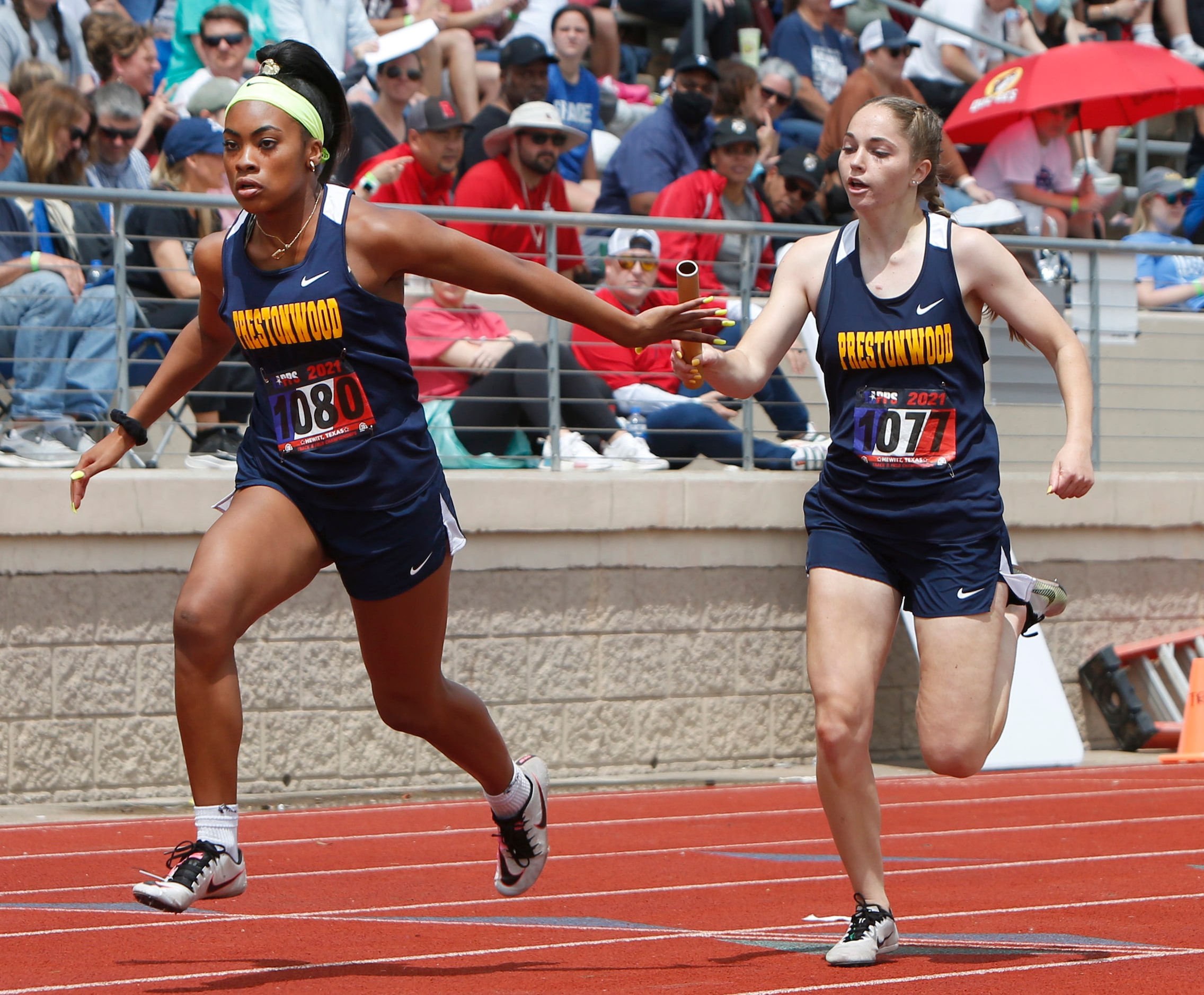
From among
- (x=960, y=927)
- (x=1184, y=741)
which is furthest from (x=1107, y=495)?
(x=960, y=927)

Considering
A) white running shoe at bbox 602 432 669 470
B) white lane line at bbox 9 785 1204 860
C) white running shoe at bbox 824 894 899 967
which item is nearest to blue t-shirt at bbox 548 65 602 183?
white running shoe at bbox 602 432 669 470

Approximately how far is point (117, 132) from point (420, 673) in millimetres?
5811

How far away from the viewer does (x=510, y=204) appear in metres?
10.3

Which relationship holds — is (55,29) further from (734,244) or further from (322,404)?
(322,404)

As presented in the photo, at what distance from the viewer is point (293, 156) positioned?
14.9 feet

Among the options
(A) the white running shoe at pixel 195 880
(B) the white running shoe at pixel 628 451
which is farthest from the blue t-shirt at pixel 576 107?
(A) the white running shoe at pixel 195 880

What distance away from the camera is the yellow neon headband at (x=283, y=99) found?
14.9 ft

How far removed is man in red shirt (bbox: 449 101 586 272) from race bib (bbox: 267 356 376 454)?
545 cm

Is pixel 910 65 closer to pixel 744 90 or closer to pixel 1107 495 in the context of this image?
pixel 744 90

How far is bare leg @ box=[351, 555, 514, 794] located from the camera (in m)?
4.78

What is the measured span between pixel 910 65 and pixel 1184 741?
20.5ft

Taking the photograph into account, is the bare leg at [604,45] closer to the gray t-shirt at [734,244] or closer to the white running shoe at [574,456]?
the gray t-shirt at [734,244]

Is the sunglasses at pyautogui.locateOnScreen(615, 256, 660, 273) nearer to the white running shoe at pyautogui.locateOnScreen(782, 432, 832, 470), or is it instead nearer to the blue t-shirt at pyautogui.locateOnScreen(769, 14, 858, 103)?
the white running shoe at pyautogui.locateOnScreen(782, 432, 832, 470)

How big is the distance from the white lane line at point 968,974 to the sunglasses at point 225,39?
826 centimetres
